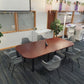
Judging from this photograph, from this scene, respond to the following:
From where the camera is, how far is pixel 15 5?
427 cm

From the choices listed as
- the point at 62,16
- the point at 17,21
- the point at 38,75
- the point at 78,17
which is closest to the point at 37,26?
the point at 17,21

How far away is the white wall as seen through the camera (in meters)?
4.54

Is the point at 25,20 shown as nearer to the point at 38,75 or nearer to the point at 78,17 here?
the point at 38,75

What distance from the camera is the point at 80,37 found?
230 inches

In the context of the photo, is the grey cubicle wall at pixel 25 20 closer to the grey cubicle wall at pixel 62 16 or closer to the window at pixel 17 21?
the window at pixel 17 21

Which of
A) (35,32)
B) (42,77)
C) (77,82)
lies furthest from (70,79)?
(35,32)

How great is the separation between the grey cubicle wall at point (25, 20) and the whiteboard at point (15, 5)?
29cm

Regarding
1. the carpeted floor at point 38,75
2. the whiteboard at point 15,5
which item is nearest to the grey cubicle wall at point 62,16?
the whiteboard at point 15,5

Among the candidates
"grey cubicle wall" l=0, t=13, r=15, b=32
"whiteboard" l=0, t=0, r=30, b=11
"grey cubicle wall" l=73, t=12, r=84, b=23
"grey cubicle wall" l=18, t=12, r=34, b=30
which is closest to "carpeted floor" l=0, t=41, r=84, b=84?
"grey cubicle wall" l=0, t=13, r=15, b=32

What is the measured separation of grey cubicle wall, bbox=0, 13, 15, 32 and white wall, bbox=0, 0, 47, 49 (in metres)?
0.30

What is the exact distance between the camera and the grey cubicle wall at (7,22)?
4203mm

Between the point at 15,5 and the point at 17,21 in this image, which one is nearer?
the point at 15,5

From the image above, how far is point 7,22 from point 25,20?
951mm

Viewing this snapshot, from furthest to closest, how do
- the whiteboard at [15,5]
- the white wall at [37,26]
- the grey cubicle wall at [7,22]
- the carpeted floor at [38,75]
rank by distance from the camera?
the white wall at [37,26]
the grey cubicle wall at [7,22]
the whiteboard at [15,5]
the carpeted floor at [38,75]
